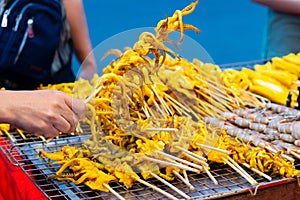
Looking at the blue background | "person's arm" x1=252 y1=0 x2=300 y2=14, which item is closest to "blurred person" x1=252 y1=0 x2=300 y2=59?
"person's arm" x1=252 y1=0 x2=300 y2=14

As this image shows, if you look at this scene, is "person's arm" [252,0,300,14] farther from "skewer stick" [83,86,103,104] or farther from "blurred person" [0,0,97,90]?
"skewer stick" [83,86,103,104]

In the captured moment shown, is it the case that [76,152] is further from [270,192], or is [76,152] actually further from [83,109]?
[270,192]

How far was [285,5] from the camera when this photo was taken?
3.45 meters

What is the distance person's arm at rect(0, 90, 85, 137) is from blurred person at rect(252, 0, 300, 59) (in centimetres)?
232

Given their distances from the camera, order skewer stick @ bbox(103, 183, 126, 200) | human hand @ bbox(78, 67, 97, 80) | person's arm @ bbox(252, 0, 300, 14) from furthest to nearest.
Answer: person's arm @ bbox(252, 0, 300, 14)
human hand @ bbox(78, 67, 97, 80)
skewer stick @ bbox(103, 183, 126, 200)

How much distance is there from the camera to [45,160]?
1.87 metres

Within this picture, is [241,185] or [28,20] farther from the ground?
[28,20]

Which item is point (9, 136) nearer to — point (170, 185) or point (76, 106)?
point (76, 106)

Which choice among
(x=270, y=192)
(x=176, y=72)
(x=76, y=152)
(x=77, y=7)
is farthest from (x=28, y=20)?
(x=270, y=192)

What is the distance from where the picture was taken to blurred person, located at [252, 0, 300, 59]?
136 inches

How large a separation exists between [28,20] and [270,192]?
1.68 meters

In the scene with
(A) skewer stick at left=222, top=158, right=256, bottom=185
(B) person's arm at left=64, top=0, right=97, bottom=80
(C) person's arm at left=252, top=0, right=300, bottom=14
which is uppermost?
(C) person's arm at left=252, top=0, right=300, bottom=14

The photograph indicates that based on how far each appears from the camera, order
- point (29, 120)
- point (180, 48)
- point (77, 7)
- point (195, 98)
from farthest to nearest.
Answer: point (77, 7)
point (195, 98)
point (180, 48)
point (29, 120)

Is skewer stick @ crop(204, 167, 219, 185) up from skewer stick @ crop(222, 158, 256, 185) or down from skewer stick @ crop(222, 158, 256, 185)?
down
